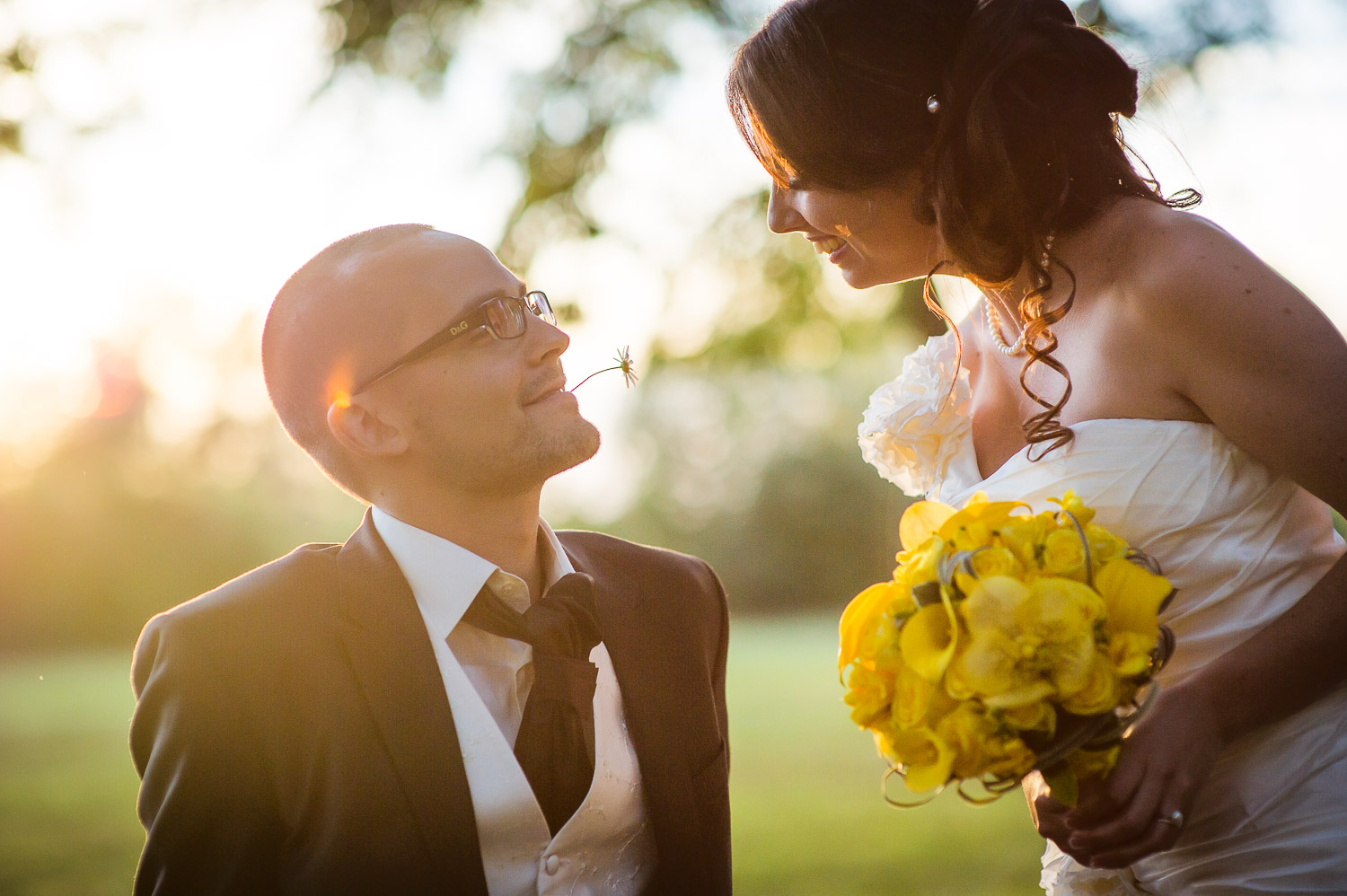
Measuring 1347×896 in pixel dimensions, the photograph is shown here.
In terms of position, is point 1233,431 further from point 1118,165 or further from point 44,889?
point 44,889

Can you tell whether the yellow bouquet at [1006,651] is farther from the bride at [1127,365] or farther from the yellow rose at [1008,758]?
the bride at [1127,365]

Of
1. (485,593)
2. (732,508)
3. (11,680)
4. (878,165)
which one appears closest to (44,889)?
(485,593)

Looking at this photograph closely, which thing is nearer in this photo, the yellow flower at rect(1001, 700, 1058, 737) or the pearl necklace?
the yellow flower at rect(1001, 700, 1058, 737)

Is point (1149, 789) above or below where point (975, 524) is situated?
below

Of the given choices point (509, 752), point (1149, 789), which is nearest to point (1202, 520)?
point (1149, 789)

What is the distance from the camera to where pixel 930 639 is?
71.5 inches

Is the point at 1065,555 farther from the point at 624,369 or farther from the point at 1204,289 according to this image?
the point at 624,369

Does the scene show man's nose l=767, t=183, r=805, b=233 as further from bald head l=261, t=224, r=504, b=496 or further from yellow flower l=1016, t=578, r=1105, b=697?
yellow flower l=1016, t=578, r=1105, b=697

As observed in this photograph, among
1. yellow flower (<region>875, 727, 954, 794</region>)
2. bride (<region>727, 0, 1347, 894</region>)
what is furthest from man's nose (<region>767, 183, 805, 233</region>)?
yellow flower (<region>875, 727, 954, 794</region>)

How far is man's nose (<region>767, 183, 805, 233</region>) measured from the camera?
8.73ft

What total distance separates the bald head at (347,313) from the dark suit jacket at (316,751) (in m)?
0.52

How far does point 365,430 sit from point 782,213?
1336 mm

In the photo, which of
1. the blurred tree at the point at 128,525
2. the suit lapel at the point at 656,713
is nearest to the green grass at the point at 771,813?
the blurred tree at the point at 128,525

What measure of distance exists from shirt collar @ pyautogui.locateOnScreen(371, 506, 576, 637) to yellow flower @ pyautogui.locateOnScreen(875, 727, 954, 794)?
4.22 feet
